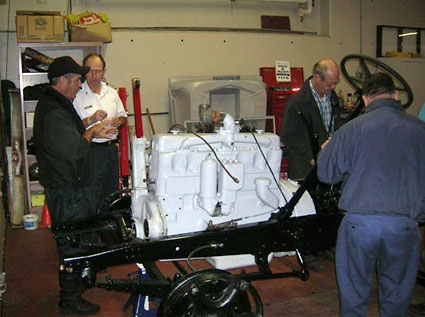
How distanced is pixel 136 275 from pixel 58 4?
13.0 ft

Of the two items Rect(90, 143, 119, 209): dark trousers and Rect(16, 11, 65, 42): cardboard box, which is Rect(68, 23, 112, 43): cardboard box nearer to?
Rect(16, 11, 65, 42): cardboard box

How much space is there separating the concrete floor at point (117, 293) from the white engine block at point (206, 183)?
0.75 meters

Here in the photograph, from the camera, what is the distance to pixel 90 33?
196 inches

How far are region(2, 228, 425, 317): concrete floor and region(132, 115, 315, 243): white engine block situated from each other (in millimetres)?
748

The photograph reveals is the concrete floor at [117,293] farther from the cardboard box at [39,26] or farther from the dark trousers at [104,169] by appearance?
the cardboard box at [39,26]

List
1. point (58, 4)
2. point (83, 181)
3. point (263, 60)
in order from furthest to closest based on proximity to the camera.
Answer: point (263, 60), point (58, 4), point (83, 181)

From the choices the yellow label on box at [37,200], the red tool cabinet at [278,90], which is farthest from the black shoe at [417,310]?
the yellow label on box at [37,200]

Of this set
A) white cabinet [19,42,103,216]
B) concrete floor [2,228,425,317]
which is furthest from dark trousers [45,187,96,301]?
white cabinet [19,42,103,216]

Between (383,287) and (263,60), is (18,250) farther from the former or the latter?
(263,60)

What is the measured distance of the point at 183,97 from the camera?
5449 mm

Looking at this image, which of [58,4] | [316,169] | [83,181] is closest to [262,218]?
[316,169]

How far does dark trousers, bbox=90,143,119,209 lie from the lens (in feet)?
12.1

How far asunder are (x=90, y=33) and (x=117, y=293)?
2.93m

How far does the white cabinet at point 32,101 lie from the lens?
4.96 meters
